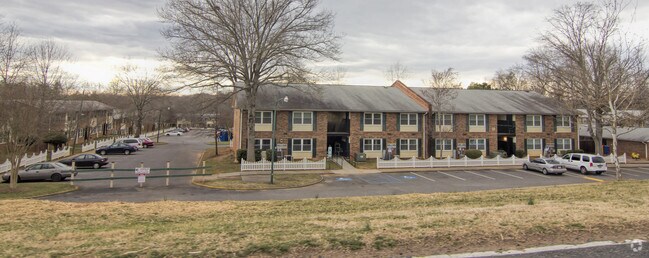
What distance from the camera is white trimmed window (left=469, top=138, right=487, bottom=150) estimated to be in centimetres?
3759

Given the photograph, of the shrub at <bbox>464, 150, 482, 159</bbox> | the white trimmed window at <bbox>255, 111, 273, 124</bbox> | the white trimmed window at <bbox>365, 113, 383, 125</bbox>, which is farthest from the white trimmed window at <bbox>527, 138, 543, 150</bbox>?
the white trimmed window at <bbox>255, 111, 273, 124</bbox>

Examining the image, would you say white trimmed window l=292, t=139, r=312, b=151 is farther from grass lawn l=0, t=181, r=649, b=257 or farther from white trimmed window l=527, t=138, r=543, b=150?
grass lawn l=0, t=181, r=649, b=257

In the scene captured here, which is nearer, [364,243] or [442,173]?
[364,243]

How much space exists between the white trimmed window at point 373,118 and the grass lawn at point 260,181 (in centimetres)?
1145

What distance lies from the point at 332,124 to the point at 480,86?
4703 centimetres

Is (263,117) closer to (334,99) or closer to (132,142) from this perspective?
(334,99)

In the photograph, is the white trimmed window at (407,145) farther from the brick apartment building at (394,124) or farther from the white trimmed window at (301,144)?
the white trimmed window at (301,144)

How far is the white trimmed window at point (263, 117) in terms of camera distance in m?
33.2

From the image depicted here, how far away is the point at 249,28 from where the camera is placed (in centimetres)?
2625

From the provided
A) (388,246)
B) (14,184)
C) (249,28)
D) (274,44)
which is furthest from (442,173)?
(14,184)

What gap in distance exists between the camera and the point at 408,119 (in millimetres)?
36312

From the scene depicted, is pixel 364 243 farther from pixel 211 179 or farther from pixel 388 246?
pixel 211 179

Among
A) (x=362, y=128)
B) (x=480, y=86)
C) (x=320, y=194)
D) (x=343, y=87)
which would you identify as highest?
(x=480, y=86)

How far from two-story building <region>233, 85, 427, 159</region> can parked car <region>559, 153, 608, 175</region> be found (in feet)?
41.0
